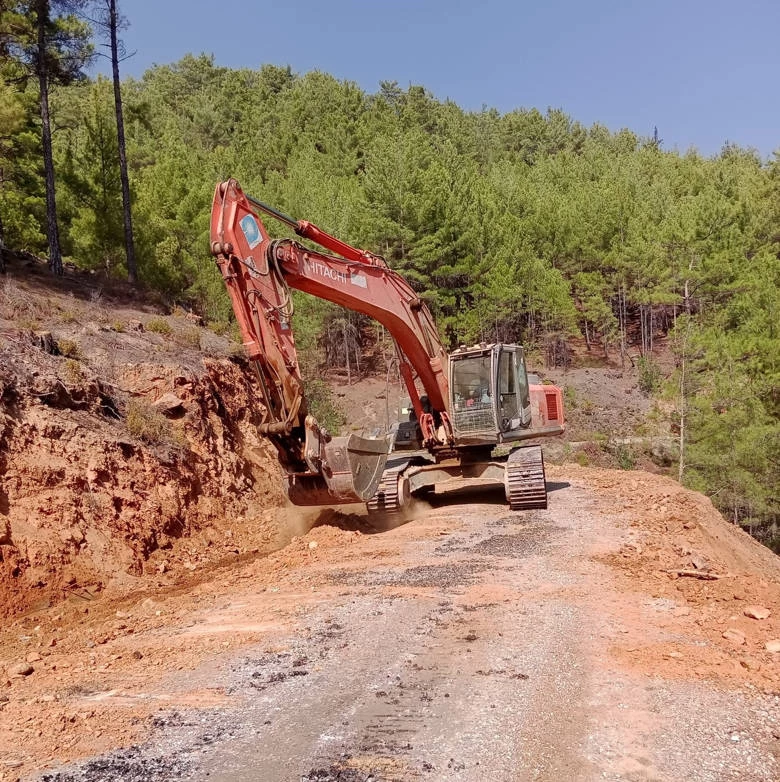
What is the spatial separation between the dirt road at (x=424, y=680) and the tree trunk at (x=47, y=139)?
1278cm

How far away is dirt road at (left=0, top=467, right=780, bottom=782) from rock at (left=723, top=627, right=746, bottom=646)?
0.05 metres

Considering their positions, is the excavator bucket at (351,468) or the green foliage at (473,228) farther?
the green foliage at (473,228)

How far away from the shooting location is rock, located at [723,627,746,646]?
5.62 meters

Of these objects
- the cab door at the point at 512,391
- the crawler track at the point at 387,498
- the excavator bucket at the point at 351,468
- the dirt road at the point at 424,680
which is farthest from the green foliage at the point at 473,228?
the dirt road at the point at 424,680

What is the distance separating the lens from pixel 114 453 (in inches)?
389

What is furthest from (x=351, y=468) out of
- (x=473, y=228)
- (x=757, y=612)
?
(x=473, y=228)

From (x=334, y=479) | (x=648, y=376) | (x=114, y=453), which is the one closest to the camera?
(x=334, y=479)

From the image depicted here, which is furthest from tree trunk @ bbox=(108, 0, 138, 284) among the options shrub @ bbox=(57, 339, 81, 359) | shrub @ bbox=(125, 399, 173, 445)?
shrub @ bbox=(125, 399, 173, 445)

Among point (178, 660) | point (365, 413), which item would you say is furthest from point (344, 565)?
point (365, 413)

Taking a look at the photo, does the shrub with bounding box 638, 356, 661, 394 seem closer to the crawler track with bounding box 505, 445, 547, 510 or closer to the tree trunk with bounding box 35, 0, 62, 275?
the crawler track with bounding box 505, 445, 547, 510

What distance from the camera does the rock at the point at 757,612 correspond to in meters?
6.08

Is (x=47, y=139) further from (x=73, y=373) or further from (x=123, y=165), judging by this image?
(x=73, y=373)

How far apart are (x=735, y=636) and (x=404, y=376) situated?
25.0ft

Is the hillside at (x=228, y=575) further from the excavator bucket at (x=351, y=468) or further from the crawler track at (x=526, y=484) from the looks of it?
the excavator bucket at (x=351, y=468)
